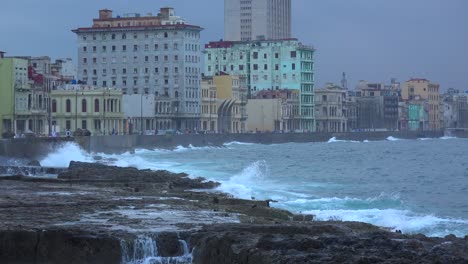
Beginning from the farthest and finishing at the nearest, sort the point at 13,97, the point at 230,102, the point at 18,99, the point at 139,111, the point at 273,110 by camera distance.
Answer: the point at 273,110 → the point at 230,102 → the point at 139,111 → the point at 18,99 → the point at 13,97

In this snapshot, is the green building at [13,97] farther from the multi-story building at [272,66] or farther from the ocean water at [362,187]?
the multi-story building at [272,66]

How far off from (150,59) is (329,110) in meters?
54.7

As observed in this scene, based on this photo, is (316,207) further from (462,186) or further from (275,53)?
(275,53)

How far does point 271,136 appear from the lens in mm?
150375

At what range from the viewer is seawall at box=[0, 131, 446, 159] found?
6888cm

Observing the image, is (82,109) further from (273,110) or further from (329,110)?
(329,110)

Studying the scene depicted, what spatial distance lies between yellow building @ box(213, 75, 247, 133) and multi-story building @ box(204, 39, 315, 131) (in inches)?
592

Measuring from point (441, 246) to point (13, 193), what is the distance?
19.0 meters

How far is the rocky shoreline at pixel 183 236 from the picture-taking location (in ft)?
62.7

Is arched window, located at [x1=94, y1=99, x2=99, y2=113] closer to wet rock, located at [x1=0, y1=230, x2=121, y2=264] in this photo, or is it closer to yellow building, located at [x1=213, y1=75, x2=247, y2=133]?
yellow building, located at [x1=213, y1=75, x2=247, y2=133]

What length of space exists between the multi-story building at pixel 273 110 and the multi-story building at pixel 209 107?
15180 mm

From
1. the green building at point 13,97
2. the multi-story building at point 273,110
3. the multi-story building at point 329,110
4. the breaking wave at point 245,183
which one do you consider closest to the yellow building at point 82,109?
the green building at point 13,97

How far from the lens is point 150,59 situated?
140 meters

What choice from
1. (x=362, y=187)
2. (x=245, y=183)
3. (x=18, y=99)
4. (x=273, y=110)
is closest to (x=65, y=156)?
(x=18, y=99)
